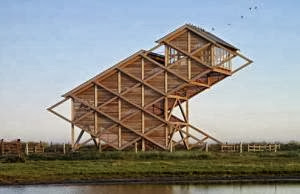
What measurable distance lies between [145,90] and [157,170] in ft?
54.5

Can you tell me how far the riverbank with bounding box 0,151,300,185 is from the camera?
36.2m

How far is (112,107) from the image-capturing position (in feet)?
181

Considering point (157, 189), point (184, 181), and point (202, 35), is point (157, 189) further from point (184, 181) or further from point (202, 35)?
point (202, 35)

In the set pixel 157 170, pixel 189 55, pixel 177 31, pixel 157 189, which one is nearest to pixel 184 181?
pixel 157 170

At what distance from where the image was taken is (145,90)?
5441 cm

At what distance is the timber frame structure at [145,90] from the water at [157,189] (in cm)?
2092

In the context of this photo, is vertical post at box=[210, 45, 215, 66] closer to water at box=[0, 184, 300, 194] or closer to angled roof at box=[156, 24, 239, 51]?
angled roof at box=[156, 24, 239, 51]

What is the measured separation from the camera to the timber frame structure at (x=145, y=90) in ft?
174

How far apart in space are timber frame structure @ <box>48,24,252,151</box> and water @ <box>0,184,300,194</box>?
20.9 m

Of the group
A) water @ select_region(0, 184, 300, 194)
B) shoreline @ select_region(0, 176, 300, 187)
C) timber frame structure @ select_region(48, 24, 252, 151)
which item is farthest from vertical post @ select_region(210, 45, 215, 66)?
water @ select_region(0, 184, 300, 194)

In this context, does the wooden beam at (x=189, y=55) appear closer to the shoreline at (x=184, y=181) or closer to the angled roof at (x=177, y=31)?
the angled roof at (x=177, y=31)

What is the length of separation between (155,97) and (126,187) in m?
22.3

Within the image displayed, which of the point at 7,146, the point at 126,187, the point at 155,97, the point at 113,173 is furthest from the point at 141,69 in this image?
the point at 126,187

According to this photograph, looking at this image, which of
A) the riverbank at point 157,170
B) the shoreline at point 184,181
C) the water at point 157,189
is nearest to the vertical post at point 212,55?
the riverbank at point 157,170
